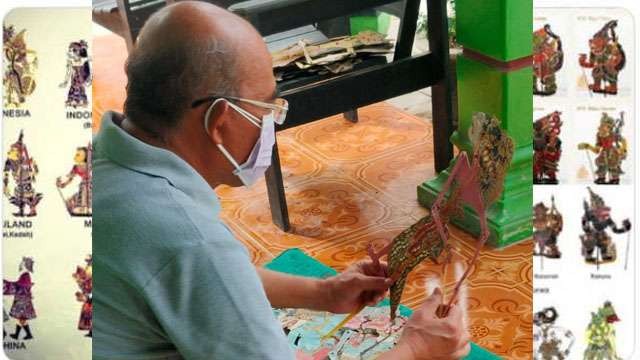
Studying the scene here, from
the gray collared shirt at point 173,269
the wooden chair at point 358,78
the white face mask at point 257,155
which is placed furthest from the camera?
the wooden chair at point 358,78

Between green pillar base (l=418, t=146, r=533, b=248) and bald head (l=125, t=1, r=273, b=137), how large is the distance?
37 cm

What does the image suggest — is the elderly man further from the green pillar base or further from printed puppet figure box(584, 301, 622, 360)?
printed puppet figure box(584, 301, 622, 360)

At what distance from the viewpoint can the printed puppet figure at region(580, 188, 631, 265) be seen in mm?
1416

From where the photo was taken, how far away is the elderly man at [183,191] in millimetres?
1139

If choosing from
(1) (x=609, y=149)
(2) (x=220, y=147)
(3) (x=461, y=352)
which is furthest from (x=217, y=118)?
(1) (x=609, y=149)

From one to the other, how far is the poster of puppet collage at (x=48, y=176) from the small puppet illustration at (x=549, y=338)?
0.68 m

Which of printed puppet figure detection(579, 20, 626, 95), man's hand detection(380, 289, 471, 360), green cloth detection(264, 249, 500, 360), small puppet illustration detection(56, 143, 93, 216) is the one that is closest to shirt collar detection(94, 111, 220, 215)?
small puppet illustration detection(56, 143, 93, 216)

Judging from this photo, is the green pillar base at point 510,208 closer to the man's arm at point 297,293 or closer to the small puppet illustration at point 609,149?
the small puppet illustration at point 609,149

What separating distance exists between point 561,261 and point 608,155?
0.18m

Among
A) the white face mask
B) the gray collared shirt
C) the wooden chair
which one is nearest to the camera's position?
the gray collared shirt

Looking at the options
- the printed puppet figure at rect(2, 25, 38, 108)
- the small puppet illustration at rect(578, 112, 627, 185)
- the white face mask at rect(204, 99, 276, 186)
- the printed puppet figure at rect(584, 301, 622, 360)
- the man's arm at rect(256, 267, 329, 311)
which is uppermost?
the printed puppet figure at rect(2, 25, 38, 108)

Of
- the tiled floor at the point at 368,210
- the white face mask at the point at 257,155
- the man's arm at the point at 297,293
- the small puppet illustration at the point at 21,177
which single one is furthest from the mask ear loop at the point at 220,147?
the small puppet illustration at the point at 21,177

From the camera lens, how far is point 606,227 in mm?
1417

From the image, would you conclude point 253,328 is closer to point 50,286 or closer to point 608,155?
point 50,286
